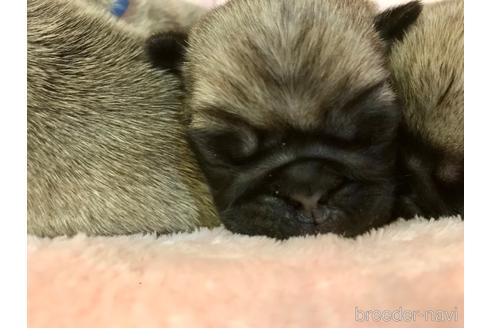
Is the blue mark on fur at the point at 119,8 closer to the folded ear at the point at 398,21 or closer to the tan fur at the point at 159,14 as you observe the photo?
the tan fur at the point at 159,14

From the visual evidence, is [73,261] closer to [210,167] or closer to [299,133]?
[210,167]

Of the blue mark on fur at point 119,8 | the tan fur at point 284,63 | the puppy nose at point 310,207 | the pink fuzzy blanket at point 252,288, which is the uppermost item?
the tan fur at point 284,63

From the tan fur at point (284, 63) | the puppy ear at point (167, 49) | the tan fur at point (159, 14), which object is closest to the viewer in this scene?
→ the tan fur at point (284, 63)

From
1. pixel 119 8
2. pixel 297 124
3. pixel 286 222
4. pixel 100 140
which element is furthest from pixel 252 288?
pixel 119 8

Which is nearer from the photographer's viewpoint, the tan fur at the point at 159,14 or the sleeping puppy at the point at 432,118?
the sleeping puppy at the point at 432,118

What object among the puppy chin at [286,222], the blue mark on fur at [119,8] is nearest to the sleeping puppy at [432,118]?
the puppy chin at [286,222]

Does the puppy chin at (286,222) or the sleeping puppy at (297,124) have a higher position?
the sleeping puppy at (297,124)

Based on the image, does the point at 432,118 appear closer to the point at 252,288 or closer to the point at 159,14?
the point at 252,288
